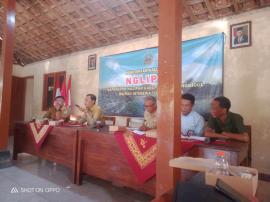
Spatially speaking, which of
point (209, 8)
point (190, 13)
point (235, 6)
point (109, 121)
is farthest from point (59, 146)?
point (235, 6)

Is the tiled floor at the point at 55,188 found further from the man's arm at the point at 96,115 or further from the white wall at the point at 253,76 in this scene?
the white wall at the point at 253,76

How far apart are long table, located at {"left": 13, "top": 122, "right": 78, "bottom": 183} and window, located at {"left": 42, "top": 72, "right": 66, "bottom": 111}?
7.34ft

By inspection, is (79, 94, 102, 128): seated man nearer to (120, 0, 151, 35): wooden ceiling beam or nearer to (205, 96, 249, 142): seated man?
(120, 0, 151, 35): wooden ceiling beam

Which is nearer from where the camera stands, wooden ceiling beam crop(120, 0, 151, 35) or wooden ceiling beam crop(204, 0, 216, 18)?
wooden ceiling beam crop(204, 0, 216, 18)

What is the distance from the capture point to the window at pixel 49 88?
5.57 meters

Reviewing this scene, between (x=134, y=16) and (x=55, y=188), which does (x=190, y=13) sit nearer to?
(x=134, y=16)

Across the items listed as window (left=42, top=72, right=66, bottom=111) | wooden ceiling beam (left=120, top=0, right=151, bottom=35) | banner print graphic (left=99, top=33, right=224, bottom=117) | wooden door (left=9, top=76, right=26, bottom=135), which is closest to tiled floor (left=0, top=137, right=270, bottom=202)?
banner print graphic (left=99, top=33, right=224, bottom=117)

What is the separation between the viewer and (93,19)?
3.86 m

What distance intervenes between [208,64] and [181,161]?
7.34ft

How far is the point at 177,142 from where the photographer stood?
1616mm

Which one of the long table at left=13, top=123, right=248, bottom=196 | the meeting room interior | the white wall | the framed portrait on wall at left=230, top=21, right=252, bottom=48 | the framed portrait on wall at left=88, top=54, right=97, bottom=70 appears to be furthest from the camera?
the framed portrait on wall at left=88, top=54, right=97, bottom=70

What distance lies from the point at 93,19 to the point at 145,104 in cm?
199

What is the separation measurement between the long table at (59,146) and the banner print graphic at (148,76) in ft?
5.10

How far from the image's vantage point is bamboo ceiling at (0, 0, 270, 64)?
9.97 ft
